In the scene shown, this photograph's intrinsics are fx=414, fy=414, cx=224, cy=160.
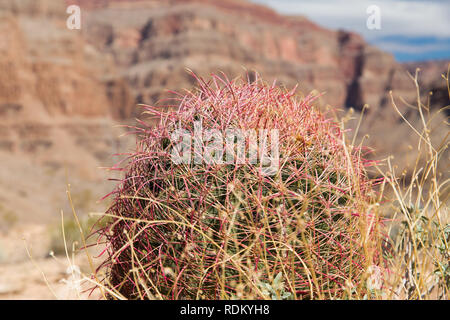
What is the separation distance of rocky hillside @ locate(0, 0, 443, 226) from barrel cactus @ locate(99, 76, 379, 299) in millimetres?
399

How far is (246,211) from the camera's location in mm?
2111

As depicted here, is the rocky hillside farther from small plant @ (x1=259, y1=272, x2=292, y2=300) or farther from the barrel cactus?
small plant @ (x1=259, y1=272, x2=292, y2=300)

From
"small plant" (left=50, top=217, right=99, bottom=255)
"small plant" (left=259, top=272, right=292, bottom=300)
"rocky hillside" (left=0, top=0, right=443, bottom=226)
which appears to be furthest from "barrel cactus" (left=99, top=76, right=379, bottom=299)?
"small plant" (left=50, top=217, right=99, bottom=255)

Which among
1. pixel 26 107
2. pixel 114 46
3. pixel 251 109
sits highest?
pixel 114 46

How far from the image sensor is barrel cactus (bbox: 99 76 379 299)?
2.14 meters

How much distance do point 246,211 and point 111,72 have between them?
51662mm

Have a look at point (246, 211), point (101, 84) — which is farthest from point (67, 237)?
point (101, 84)

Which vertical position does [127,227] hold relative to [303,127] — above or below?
below

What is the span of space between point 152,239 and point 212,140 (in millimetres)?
656

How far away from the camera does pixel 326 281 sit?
7.56ft
